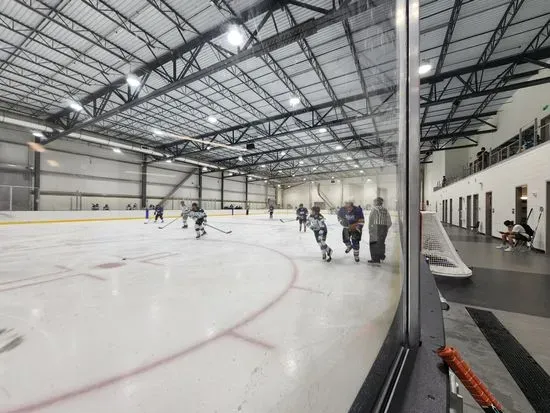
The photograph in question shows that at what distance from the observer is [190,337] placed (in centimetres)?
188

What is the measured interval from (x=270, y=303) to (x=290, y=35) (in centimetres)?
709

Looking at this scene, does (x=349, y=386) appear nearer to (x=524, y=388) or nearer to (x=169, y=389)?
(x=169, y=389)

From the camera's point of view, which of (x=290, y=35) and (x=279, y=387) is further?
(x=290, y=35)

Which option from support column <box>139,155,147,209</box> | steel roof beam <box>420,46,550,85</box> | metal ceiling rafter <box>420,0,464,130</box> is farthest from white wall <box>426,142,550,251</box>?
support column <box>139,155,147,209</box>

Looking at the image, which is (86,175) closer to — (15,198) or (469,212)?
(15,198)

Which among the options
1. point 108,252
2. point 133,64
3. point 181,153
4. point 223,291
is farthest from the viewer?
point 181,153

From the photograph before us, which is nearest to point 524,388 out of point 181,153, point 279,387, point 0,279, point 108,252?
point 279,387

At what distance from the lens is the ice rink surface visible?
1.29m

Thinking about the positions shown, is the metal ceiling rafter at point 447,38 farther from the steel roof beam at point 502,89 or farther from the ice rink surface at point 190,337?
the ice rink surface at point 190,337

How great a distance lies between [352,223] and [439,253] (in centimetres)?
194

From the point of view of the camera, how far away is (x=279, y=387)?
1.35m

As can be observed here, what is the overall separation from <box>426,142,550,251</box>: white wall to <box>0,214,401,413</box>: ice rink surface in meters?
5.15

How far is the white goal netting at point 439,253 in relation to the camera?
3.95 meters

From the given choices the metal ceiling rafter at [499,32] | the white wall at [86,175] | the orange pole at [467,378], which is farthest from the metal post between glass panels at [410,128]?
the white wall at [86,175]
